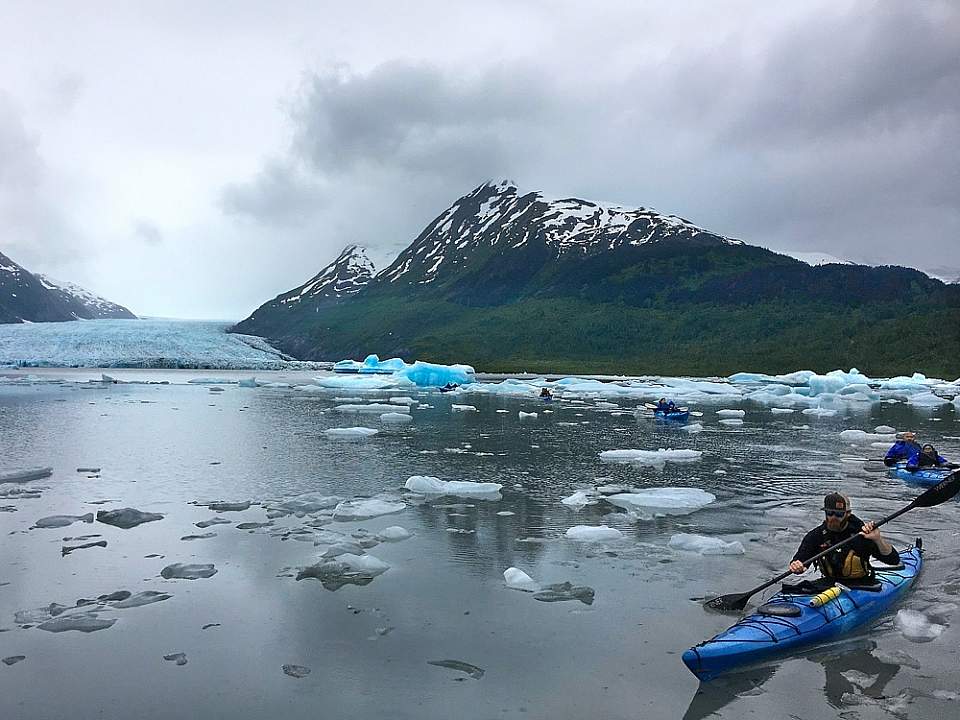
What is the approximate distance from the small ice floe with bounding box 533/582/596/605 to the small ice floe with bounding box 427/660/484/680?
7.86 ft

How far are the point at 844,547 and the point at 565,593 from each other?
159 inches

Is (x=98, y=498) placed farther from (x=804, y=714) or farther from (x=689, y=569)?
(x=804, y=714)

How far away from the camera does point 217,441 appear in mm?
27156

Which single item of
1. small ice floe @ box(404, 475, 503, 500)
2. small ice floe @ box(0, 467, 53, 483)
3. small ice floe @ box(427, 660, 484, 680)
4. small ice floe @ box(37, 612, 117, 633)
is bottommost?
small ice floe @ box(427, 660, 484, 680)

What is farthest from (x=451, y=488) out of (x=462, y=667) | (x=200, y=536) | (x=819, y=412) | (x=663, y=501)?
(x=819, y=412)

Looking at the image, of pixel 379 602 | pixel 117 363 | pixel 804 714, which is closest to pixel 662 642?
pixel 804 714

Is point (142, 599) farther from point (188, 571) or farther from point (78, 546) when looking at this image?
point (78, 546)

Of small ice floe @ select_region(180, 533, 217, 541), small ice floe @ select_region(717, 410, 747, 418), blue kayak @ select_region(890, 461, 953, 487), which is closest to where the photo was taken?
small ice floe @ select_region(180, 533, 217, 541)

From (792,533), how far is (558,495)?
5628mm

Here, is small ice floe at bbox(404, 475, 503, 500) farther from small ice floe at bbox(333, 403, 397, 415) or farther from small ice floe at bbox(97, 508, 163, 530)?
small ice floe at bbox(333, 403, 397, 415)

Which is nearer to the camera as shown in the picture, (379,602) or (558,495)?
(379,602)

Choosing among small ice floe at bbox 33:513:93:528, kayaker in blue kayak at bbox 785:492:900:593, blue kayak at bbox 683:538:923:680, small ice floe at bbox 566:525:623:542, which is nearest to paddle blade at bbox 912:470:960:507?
blue kayak at bbox 683:538:923:680

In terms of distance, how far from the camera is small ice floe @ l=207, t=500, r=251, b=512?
1555 cm

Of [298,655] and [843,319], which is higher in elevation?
[843,319]
